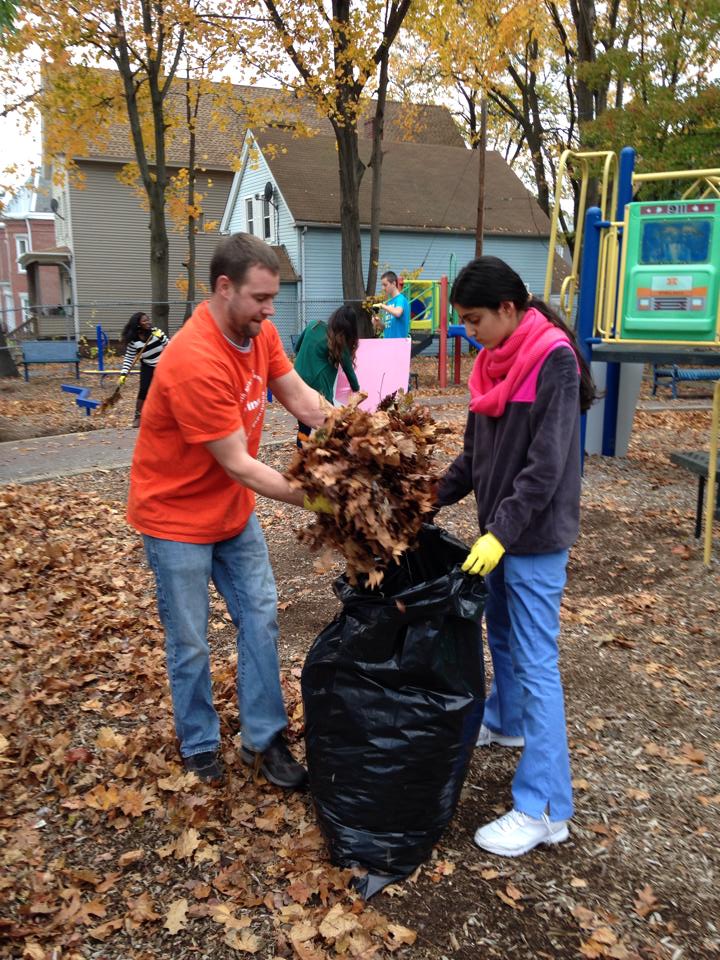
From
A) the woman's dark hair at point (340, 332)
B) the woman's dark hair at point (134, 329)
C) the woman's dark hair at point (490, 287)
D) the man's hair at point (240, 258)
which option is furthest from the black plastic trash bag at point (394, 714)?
the woman's dark hair at point (134, 329)

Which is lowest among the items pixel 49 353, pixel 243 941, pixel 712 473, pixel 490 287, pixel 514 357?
pixel 243 941

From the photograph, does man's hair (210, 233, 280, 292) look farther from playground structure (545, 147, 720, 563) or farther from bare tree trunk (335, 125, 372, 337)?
bare tree trunk (335, 125, 372, 337)

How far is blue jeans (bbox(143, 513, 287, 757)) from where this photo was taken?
111 inches

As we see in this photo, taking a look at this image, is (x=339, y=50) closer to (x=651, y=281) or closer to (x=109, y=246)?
(x=651, y=281)

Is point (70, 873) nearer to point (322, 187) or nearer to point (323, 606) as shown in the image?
point (323, 606)

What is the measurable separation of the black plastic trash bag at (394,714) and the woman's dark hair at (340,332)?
405 centimetres

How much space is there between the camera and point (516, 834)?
268 cm

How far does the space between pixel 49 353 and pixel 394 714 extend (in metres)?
17.5

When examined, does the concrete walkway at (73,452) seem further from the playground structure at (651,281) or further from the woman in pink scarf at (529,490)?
the woman in pink scarf at (529,490)

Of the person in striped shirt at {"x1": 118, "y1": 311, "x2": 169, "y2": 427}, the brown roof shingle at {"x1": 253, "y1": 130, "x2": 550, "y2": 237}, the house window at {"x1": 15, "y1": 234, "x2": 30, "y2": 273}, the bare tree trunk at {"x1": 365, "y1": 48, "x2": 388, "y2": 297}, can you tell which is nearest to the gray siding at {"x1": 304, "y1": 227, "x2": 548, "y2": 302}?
the brown roof shingle at {"x1": 253, "y1": 130, "x2": 550, "y2": 237}

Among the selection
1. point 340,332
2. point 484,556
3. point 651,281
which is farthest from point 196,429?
point 651,281

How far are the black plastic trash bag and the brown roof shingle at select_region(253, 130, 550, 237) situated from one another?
76.7 feet

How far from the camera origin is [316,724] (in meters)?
2.62

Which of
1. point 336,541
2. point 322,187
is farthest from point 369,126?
point 336,541
